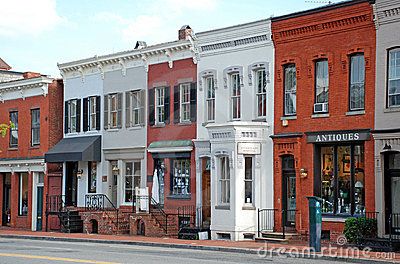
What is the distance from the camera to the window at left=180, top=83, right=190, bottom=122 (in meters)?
36.8

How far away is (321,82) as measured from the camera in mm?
30453

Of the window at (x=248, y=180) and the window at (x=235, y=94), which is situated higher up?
the window at (x=235, y=94)

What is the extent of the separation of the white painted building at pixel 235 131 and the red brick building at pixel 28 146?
42.7 ft

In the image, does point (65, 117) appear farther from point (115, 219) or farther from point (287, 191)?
point (287, 191)

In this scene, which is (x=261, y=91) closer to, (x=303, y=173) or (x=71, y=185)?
(x=303, y=173)

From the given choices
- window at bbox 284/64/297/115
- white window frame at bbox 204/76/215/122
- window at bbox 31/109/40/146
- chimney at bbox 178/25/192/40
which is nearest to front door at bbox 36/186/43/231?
window at bbox 31/109/40/146

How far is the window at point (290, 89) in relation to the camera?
31594 millimetres

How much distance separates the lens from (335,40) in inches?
1169

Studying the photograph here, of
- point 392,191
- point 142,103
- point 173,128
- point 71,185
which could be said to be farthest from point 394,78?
point 71,185

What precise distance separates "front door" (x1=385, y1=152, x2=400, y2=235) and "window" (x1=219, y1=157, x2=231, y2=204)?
763 centimetres

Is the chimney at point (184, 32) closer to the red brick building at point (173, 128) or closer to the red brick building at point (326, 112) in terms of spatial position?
the red brick building at point (173, 128)

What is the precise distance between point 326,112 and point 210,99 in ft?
22.9

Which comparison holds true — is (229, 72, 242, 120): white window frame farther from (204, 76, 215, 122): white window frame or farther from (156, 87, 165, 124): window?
(156, 87, 165, 124): window

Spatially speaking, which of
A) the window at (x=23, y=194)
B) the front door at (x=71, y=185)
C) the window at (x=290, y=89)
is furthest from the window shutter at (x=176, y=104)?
the window at (x=23, y=194)
